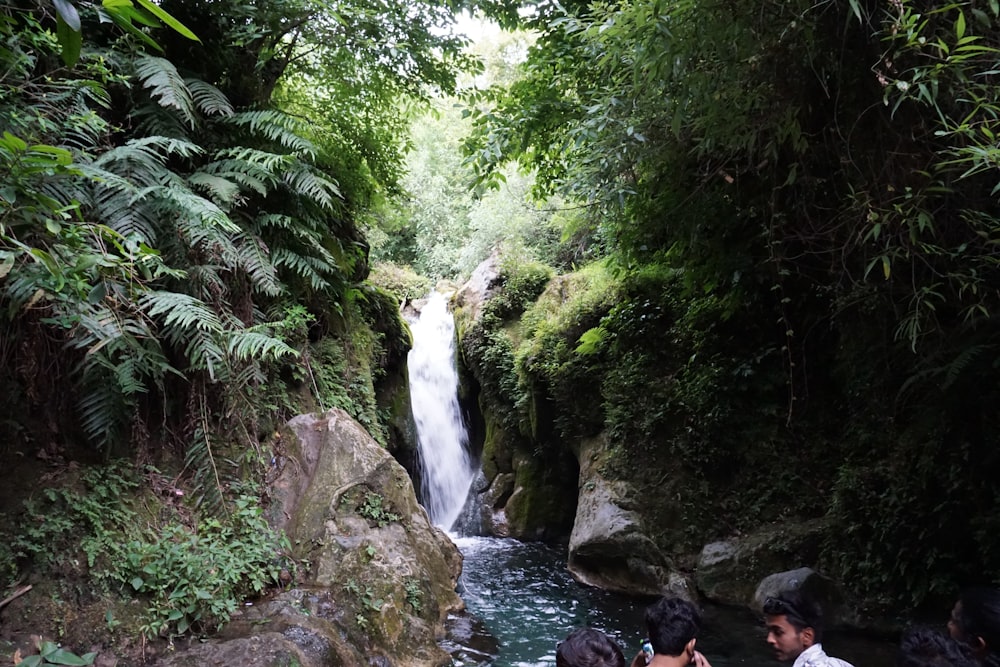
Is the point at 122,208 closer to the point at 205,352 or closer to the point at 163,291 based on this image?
the point at 163,291

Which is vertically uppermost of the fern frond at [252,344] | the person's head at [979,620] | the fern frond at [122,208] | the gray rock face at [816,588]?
the fern frond at [122,208]

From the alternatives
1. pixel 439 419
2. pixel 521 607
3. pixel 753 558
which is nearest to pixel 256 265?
pixel 521 607

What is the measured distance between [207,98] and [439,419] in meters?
8.63

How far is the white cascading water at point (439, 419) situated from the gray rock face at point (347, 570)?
4.87 meters

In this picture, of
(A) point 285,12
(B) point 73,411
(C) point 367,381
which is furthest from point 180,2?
(C) point 367,381

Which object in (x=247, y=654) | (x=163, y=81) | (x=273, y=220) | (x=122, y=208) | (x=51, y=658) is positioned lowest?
(x=247, y=654)

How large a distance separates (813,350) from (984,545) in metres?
3.17

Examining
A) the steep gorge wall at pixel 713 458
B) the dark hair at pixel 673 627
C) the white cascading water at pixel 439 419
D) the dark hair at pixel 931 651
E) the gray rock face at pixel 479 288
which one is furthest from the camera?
the gray rock face at pixel 479 288

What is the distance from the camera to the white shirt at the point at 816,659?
2686mm

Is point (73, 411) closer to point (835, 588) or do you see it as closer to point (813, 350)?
point (835, 588)

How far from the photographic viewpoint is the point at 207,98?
569 cm

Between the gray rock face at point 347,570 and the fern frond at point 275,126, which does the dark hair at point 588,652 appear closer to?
the gray rock face at point 347,570

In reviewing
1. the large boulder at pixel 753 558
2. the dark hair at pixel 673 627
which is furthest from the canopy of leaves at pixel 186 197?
the large boulder at pixel 753 558

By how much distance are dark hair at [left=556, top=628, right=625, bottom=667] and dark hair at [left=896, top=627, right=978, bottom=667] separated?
112cm
